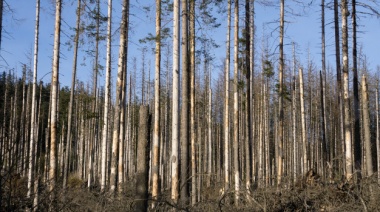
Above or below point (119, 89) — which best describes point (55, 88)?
below

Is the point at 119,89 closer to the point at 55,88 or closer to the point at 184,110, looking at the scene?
the point at 55,88

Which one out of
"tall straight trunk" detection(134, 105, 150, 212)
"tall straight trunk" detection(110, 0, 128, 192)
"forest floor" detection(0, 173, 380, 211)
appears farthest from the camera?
"tall straight trunk" detection(110, 0, 128, 192)

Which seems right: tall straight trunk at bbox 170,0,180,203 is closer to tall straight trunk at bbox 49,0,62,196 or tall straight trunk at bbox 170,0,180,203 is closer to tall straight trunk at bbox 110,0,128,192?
tall straight trunk at bbox 49,0,62,196

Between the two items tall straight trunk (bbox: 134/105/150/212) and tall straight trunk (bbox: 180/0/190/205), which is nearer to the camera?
tall straight trunk (bbox: 134/105/150/212)

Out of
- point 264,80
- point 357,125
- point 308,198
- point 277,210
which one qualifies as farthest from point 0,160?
point 264,80

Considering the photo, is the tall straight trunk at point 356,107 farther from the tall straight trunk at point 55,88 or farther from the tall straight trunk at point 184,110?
the tall straight trunk at point 55,88

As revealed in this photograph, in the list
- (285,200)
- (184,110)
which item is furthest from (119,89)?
(285,200)

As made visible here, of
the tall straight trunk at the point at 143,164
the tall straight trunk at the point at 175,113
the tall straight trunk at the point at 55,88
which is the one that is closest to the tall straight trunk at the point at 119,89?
the tall straight trunk at the point at 55,88

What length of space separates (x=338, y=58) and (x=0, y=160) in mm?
15630

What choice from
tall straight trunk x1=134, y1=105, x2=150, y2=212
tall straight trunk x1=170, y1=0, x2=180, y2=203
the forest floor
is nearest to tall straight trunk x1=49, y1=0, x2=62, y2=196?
tall straight trunk x1=170, y1=0, x2=180, y2=203

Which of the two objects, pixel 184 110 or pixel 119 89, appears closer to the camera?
pixel 184 110

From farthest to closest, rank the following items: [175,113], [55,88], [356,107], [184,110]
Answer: [356,107]
[184,110]
[55,88]
[175,113]

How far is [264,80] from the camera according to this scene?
3347 cm

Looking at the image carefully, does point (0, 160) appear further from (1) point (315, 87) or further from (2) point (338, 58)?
(1) point (315, 87)
